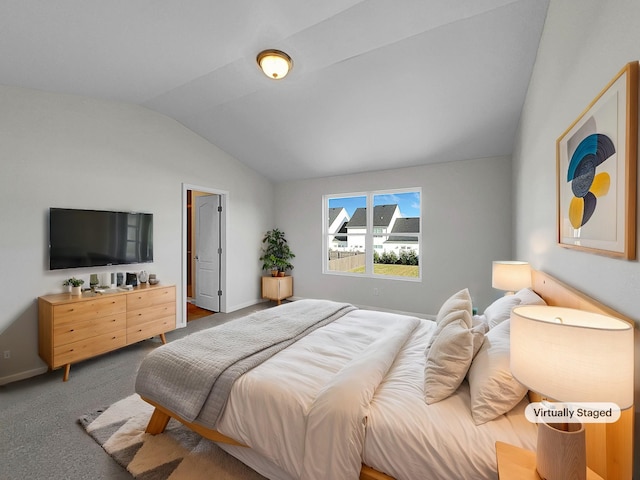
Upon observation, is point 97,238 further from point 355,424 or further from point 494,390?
point 494,390

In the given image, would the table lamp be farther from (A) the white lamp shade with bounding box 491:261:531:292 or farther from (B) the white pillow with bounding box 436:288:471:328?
(A) the white lamp shade with bounding box 491:261:531:292

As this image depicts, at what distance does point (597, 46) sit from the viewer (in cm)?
117

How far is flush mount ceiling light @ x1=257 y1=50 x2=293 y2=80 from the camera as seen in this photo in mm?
2422

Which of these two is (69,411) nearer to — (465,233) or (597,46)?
(597,46)

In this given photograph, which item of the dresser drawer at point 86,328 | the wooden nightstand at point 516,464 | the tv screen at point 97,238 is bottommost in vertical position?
the dresser drawer at point 86,328

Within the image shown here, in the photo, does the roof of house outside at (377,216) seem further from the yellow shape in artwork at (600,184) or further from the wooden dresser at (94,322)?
the yellow shape in artwork at (600,184)

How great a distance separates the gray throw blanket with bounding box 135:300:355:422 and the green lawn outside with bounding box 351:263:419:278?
2700mm

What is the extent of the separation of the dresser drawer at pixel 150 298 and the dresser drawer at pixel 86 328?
152 millimetres

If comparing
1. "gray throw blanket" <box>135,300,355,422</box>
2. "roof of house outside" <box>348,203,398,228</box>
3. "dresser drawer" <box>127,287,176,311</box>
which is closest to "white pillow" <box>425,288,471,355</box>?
"gray throw blanket" <box>135,300,355,422</box>

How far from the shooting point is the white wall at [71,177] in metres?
2.62

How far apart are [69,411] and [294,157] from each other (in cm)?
391

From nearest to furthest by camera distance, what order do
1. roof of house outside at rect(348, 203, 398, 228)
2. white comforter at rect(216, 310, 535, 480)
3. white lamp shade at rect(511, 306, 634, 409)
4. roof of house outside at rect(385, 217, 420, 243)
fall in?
white lamp shade at rect(511, 306, 634, 409), white comforter at rect(216, 310, 535, 480), roof of house outside at rect(385, 217, 420, 243), roof of house outside at rect(348, 203, 398, 228)

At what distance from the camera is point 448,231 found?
4246mm

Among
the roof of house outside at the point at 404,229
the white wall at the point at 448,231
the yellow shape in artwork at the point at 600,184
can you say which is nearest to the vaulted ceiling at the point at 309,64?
the white wall at the point at 448,231
